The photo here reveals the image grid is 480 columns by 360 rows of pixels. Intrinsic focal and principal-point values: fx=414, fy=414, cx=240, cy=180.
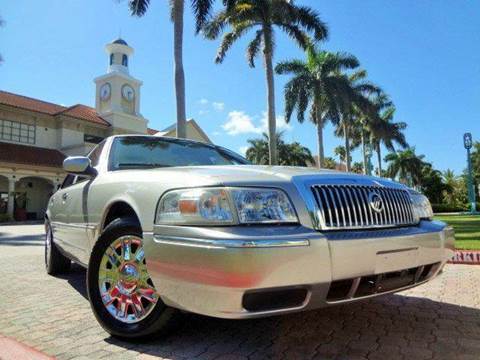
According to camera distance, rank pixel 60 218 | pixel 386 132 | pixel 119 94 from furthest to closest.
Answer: pixel 386 132
pixel 119 94
pixel 60 218

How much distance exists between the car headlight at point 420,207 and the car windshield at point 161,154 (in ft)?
Result: 6.16

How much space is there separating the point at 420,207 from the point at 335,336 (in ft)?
4.01

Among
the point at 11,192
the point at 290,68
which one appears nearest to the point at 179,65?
the point at 290,68

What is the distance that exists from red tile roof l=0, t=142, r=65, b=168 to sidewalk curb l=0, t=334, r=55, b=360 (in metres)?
28.4

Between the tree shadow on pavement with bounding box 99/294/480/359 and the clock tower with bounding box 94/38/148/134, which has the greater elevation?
the clock tower with bounding box 94/38/148/134

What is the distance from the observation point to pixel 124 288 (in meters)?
2.93

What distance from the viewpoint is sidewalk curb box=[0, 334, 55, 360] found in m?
2.62

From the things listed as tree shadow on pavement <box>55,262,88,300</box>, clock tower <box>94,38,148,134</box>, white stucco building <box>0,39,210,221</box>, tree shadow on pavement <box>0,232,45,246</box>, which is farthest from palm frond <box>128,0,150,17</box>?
clock tower <box>94,38,148,134</box>

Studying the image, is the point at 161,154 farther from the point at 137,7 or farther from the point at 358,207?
the point at 137,7

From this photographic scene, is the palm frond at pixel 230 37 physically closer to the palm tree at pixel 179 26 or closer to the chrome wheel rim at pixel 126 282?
the palm tree at pixel 179 26

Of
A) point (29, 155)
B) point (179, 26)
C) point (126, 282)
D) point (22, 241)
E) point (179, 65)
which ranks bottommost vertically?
point (22, 241)

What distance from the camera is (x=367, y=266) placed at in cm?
243

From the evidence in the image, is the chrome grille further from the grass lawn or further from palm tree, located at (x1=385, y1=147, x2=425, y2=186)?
palm tree, located at (x1=385, y1=147, x2=425, y2=186)

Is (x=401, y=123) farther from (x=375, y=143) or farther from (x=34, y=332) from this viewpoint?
(x=34, y=332)
